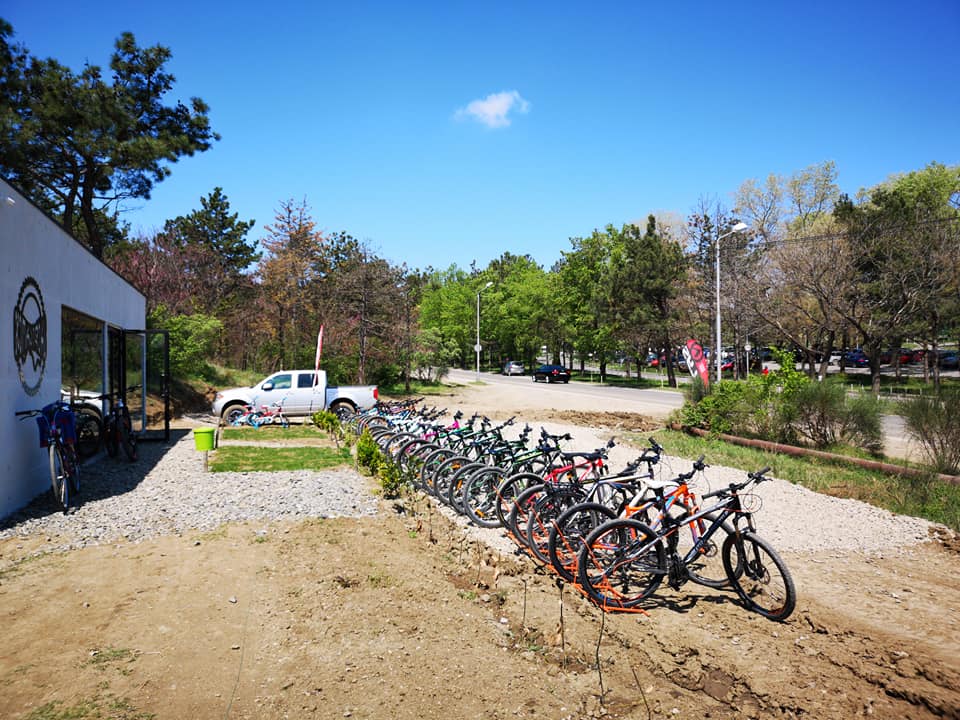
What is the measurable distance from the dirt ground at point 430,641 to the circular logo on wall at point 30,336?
247cm

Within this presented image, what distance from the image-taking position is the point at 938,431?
9.20 metres

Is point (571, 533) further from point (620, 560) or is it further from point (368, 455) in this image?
point (368, 455)

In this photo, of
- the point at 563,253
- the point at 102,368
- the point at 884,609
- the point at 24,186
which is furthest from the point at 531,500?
the point at 563,253

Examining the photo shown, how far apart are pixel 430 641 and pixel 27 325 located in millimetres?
6755

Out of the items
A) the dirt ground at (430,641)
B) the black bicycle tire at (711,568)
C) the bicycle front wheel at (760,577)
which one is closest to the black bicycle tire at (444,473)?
the dirt ground at (430,641)

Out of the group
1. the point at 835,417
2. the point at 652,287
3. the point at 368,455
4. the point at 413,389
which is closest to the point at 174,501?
the point at 368,455

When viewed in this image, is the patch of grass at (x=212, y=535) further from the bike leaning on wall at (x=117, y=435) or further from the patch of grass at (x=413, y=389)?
the patch of grass at (x=413, y=389)

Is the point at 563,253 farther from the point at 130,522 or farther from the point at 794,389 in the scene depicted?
the point at 130,522

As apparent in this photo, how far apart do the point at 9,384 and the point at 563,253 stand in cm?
4565

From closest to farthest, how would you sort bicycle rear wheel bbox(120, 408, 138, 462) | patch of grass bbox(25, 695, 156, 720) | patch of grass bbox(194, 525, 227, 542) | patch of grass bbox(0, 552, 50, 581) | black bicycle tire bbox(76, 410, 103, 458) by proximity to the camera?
patch of grass bbox(25, 695, 156, 720)
patch of grass bbox(0, 552, 50, 581)
patch of grass bbox(194, 525, 227, 542)
black bicycle tire bbox(76, 410, 103, 458)
bicycle rear wheel bbox(120, 408, 138, 462)

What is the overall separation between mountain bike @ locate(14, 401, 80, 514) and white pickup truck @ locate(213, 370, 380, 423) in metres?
9.14

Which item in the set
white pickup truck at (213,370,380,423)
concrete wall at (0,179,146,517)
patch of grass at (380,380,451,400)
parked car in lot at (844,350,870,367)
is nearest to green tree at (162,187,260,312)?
patch of grass at (380,380,451,400)

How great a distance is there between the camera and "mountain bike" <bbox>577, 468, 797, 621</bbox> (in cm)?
469

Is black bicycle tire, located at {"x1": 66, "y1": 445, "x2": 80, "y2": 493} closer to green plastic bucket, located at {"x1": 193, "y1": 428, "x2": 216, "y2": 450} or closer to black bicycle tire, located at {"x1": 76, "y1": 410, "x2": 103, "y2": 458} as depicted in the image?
black bicycle tire, located at {"x1": 76, "y1": 410, "x2": 103, "y2": 458}
